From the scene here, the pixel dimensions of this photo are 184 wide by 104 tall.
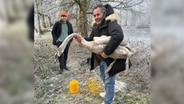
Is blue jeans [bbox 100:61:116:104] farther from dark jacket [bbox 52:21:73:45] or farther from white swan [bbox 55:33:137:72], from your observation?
dark jacket [bbox 52:21:73:45]

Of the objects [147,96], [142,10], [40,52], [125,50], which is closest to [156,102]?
[147,96]

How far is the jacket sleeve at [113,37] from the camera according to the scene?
6.15ft

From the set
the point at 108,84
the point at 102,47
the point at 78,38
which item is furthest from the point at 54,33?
the point at 108,84

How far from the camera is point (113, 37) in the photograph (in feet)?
6.16

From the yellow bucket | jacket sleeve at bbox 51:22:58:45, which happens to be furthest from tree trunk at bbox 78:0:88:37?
the yellow bucket

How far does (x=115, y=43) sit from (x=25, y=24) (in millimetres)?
554

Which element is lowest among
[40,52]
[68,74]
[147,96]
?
[147,96]

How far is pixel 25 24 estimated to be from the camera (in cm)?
166

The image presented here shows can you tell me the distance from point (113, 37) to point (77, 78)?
39 centimetres

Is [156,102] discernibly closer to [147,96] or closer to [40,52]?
[147,96]

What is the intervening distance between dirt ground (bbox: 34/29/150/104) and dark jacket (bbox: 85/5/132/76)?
61 millimetres

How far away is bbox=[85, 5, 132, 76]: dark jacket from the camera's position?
1.88 m

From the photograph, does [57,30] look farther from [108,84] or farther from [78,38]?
[108,84]

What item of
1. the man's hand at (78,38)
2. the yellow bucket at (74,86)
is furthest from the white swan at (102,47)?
the yellow bucket at (74,86)
